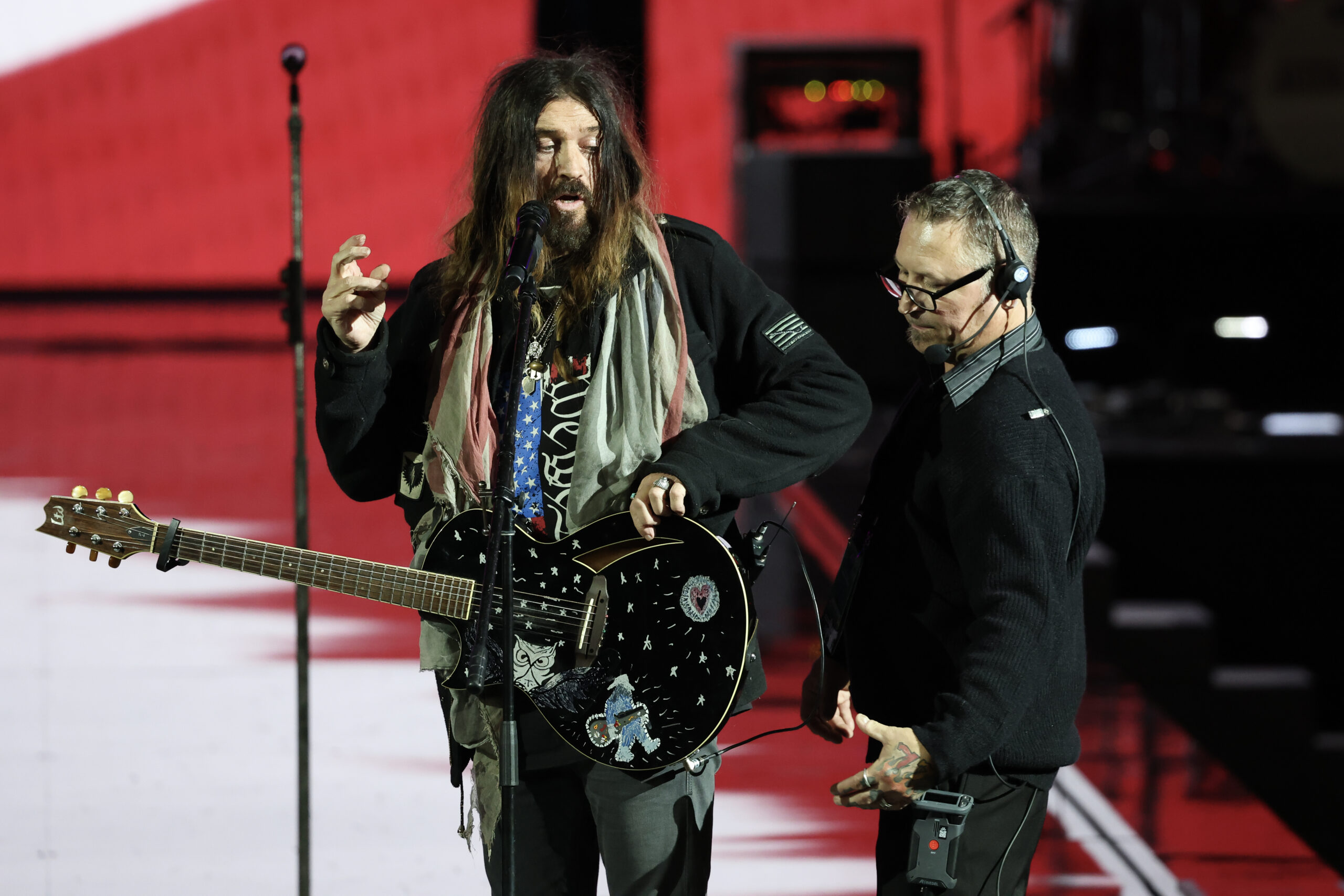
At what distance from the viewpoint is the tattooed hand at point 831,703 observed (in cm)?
170

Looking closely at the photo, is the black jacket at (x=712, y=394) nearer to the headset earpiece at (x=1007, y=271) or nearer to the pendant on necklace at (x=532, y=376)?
the pendant on necklace at (x=532, y=376)

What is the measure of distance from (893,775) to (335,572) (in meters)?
0.74

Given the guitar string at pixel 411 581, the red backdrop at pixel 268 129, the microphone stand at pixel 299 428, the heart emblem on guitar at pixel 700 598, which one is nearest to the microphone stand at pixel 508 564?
the guitar string at pixel 411 581

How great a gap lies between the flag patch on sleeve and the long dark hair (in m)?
0.21

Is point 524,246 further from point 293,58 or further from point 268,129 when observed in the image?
point 268,129

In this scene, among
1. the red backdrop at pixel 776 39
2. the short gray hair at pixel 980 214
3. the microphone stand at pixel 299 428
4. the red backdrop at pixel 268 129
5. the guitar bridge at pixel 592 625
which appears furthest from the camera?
the red backdrop at pixel 268 129

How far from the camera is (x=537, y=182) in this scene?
1.80 m

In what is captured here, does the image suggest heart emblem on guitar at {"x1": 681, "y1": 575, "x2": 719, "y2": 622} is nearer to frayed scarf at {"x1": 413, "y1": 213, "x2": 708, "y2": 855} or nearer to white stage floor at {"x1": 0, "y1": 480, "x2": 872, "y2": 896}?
frayed scarf at {"x1": 413, "y1": 213, "x2": 708, "y2": 855}

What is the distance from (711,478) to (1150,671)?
3180 millimetres

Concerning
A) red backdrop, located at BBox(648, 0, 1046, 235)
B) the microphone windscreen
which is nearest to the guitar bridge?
the microphone windscreen

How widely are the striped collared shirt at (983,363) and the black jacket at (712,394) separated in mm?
269

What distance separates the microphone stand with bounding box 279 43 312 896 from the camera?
231 centimetres

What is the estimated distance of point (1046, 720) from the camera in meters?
1.54

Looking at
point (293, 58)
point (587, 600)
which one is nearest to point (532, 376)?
point (587, 600)
